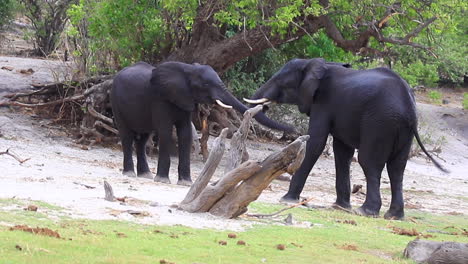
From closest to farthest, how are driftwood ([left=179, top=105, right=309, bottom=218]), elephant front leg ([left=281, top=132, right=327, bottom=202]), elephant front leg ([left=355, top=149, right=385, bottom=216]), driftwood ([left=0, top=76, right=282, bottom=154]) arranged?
driftwood ([left=179, top=105, right=309, bottom=218]) < elephant front leg ([left=355, top=149, right=385, bottom=216]) < elephant front leg ([left=281, top=132, right=327, bottom=202]) < driftwood ([left=0, top=76, right=282, bottom=154])

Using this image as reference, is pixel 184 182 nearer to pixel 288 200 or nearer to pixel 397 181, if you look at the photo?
pixel 288 200

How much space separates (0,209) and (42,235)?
147 centimetres

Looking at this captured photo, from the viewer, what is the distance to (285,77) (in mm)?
14969

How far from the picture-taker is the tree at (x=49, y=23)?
105 feet

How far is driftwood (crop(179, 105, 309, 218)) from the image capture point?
9812mm

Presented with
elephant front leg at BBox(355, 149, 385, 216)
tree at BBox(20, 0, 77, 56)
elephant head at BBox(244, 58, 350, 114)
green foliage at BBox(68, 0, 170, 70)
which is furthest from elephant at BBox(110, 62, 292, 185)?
tree at BBox(20, 0, 77, 56)

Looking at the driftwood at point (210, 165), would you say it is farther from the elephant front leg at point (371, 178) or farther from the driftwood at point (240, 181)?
the elephant front leg at point (371, 178)

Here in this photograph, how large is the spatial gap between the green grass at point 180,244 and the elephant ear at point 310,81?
3817 mm

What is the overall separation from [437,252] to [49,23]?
2637 cm

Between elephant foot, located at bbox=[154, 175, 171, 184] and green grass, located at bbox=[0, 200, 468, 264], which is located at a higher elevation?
green grass, located at bbox=[0, 200, 468, 264]

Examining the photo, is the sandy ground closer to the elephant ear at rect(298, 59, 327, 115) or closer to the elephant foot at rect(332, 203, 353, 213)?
the elephant foot at rect(332, 203, 353, 213)

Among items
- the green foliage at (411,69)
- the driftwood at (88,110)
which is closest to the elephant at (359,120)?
the driftwood at (88,110)

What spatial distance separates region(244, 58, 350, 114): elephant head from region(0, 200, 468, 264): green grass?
3.89 metres

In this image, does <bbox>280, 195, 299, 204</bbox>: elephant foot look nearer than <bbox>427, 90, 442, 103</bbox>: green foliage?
Yes
